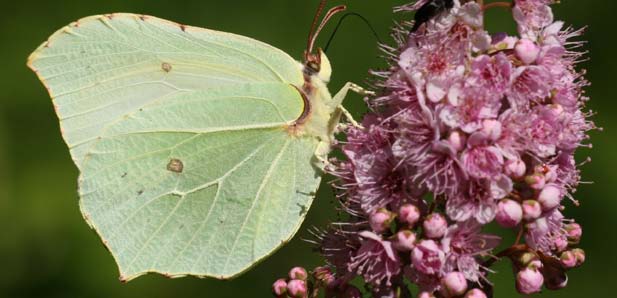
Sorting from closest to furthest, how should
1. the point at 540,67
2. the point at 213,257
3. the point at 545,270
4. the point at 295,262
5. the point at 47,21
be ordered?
the point at 540,67 → the point at 545,270 → the point at 213,257 → the point at 295,262 → the point at 47,21

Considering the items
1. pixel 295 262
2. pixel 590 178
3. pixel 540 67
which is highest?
pixel 540 67

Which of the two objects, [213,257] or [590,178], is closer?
[213,257]

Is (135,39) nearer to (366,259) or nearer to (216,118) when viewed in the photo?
(216,118)

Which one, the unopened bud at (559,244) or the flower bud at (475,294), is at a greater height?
the unopened bud at (559,244)

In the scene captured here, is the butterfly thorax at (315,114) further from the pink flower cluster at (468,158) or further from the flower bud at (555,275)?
the flower bud at (555,275)

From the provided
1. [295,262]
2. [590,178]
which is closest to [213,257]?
[295,262]

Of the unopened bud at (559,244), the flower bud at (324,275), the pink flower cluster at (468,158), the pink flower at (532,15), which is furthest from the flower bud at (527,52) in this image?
the flower bud at (324,275)

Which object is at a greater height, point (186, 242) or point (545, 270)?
point (545, 270)
